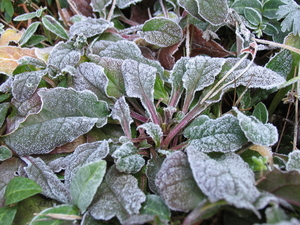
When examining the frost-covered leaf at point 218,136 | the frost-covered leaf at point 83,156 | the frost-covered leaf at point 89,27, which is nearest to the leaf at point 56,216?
the frost-covered leaf at point 83,156

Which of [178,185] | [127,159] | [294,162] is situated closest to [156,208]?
[178,185]

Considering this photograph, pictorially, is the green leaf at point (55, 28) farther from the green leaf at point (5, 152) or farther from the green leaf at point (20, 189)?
the green leaf at point (20, 189)

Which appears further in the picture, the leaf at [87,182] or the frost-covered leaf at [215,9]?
the frost-covered leaf at [215,9]

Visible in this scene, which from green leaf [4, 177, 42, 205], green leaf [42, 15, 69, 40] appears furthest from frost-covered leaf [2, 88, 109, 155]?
green leaf [42, 15, 69, 40]

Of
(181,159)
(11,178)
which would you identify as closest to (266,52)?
(181,159)

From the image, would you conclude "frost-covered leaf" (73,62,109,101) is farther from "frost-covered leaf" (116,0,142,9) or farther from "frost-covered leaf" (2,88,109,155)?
"frost-covered leaf" (116,0,142,9)

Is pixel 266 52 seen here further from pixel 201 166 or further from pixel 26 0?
pixel 26 0

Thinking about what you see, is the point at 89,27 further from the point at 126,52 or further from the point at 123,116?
the point at 123,116
